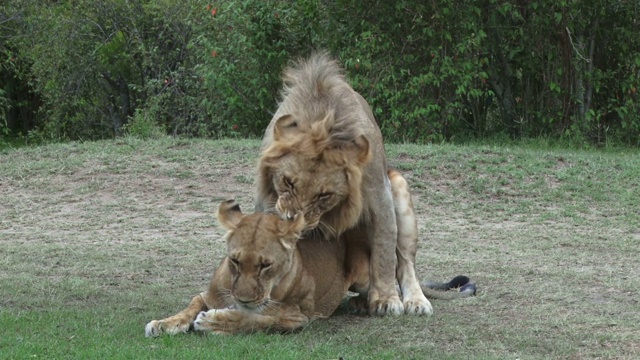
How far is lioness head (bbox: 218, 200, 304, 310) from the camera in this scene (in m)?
5.41

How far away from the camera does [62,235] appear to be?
32.3ft

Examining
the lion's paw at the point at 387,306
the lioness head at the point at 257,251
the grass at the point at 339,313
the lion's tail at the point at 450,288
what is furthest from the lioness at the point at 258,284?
the lion's tail at the point at 450,288

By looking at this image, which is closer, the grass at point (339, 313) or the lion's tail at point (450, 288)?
the grass at point (339, 313)

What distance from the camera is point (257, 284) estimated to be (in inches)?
214

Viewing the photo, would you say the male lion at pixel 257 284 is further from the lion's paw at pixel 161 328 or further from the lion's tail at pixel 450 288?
the lion's tail at pixel 450 288

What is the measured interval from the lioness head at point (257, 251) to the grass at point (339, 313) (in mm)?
252

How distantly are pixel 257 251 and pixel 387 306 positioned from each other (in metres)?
1.24

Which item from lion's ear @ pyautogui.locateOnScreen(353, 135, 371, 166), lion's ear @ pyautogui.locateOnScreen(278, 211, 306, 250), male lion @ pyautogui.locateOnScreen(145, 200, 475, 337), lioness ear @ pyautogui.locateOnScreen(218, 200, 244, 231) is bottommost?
male lion @ pyautogui.locateOnScreen(145, 200, 475, 337)

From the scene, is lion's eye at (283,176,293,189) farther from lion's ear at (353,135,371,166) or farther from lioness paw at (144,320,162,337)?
lioness paw at (144,320,162,337)

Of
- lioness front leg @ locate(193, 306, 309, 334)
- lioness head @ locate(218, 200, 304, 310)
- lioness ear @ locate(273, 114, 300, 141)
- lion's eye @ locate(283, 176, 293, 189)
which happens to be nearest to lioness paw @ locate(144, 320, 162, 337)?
lioness front leg @ locate(193, 306, 309, 334)

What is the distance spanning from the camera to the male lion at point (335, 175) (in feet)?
19.3

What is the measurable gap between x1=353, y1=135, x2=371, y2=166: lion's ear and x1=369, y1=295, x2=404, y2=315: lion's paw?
0.89 meters

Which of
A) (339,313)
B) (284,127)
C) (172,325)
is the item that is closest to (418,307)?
(339,313)

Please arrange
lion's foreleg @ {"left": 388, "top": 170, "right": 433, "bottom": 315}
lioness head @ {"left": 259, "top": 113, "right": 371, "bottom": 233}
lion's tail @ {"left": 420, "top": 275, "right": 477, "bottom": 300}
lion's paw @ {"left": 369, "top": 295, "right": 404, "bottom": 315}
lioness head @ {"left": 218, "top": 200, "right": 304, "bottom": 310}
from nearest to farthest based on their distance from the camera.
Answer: lioness head @ {"left": 218, "top": 200, "right": 304, "bottom": 310} < lioness head @ {"left": 259, "top": 113, "right": 371, "bottom": 233} < lion's paw @ {"left": 369, "top": 295, "right": 404, "bottom": 315} < lion's foreleg @ {"left": 388, "top": 170, "right": 433, "bottom": 315} < lion's tail @ {"left": 420, "top": 275, "right": 477, "bottom": 300}
